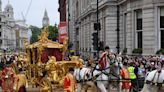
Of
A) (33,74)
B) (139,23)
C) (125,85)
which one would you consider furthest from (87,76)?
(139,23)

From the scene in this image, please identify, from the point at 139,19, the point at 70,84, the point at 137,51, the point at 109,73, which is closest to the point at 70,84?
the point at 70,84

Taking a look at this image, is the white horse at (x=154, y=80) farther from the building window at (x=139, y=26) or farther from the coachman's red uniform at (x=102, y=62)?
the building window at (x=139, y=26)

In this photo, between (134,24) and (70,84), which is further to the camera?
(134,24)

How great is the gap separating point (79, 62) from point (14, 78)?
2522 mm

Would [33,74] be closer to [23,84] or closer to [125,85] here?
[23,84]

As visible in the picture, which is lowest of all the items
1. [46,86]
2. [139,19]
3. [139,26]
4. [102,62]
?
[46,86]

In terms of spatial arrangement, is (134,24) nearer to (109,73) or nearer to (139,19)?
(139,19)

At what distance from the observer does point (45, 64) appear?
797 inches

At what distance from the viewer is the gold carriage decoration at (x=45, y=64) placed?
756 inches

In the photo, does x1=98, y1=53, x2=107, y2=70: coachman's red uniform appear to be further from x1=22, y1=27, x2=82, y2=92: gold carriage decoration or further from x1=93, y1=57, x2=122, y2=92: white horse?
x1=22, y1=27, x2=82, y2=92: gold carriage decoration

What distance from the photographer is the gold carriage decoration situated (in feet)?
63.0

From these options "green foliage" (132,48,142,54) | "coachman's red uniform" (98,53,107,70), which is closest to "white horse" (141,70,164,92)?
"coachman's red uniform" (98,53,107,70)

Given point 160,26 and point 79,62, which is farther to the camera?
point 160,26

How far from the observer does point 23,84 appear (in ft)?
57.3
